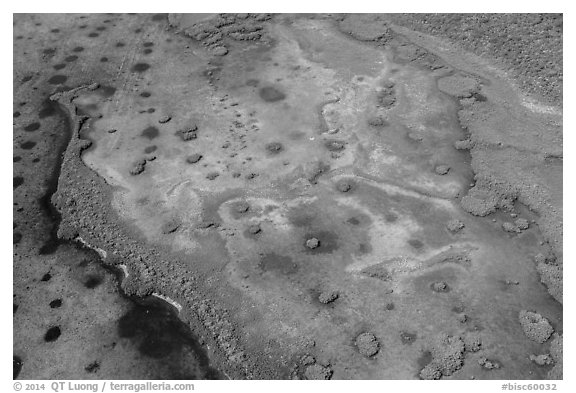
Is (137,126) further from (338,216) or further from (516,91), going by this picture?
(516,91)

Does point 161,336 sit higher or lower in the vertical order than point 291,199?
lower

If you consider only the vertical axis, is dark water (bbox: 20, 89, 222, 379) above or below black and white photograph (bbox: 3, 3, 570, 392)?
below

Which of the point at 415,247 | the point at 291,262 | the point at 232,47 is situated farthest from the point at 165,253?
the point at 232,47

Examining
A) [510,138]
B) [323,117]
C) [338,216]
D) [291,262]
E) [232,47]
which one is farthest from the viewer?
[232,47]

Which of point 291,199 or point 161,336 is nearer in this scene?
point 161,336

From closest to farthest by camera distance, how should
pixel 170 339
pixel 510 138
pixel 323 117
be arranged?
pixel 170 339 → pixel 510 138 → pixel 323 117

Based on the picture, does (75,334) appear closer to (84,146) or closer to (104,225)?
(104,225)

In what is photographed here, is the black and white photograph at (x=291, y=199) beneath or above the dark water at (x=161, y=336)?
above

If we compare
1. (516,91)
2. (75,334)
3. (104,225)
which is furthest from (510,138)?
(75,334)

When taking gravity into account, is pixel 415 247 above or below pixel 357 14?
below

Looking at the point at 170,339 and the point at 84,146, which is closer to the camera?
the point at 170,339
